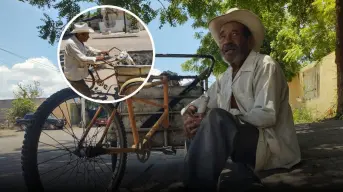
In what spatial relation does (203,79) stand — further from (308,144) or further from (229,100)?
(308,144)

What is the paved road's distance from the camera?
176 cm

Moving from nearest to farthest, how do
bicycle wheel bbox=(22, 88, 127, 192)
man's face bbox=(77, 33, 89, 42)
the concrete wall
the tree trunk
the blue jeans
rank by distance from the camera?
man's face bbox=(77, 33, 89, 42) → the blue jeans → bicycle wheel bbox=(22, 88, 127, 192) → the tree trunk → the concrete wall

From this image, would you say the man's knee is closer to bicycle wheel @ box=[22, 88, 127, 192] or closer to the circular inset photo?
bicycle wheel @ box=[22, 88, 127, 192]

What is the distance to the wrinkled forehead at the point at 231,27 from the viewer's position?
1684mm

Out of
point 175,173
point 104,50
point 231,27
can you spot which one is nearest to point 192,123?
point 231,27

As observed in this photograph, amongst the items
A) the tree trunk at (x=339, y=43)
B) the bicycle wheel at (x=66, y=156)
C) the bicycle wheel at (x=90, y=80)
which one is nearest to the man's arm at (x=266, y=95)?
the bicycle wheel at (x=66, y=156)

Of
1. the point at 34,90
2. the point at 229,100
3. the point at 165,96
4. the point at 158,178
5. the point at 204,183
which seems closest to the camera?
the point at 34,90

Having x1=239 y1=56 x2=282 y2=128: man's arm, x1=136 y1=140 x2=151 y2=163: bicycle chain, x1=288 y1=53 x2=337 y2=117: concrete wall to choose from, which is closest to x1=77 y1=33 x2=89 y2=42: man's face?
x1=239 y1=56 x2=282 y2=128: man's arm

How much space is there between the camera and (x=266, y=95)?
1.56m

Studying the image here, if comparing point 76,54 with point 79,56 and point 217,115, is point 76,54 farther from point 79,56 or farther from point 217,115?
point 217,115

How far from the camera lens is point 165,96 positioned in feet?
6.86

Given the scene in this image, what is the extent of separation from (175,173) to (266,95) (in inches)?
46.6

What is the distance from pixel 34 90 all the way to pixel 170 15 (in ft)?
1.52

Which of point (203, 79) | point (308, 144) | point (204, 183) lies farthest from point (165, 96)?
point (308, 144)
